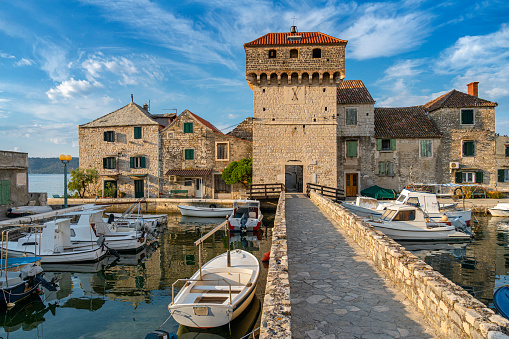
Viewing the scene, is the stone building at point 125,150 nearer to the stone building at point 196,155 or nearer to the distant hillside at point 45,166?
the stone building at point 196,155

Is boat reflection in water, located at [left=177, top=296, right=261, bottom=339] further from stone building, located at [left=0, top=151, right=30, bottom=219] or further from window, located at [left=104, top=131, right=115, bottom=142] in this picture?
window, located at [left=104, top=131, right=115, bottom=142]

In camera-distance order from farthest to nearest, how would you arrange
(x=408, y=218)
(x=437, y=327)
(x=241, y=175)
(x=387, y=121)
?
(x=387, y=121) < (x=241, y=175) < (x=408, y=218) < (x=437, y=327)

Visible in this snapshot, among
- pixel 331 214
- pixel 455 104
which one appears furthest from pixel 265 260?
pixel 455 104

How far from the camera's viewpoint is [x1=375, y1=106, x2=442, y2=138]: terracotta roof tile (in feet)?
93.0

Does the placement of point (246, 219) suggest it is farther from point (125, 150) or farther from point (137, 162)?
point (125, 150)

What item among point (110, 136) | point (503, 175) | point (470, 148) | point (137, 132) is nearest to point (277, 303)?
point (137, 132)

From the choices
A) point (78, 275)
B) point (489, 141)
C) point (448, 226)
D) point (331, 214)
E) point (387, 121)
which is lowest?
point (78, 275)

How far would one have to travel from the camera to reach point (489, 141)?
91.9 feet

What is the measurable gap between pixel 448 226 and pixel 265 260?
1034cm

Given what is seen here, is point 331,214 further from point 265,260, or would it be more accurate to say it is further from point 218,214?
point 218,214

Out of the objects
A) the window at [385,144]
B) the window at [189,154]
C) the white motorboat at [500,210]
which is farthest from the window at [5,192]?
the white motorboat at [500,210]

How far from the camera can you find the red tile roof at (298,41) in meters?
24.8

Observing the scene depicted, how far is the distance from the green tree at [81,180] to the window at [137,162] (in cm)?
339

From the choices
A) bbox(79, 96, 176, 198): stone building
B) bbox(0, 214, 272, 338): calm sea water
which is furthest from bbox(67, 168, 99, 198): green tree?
bbox(0, 214, 272, 338): calm sea water
